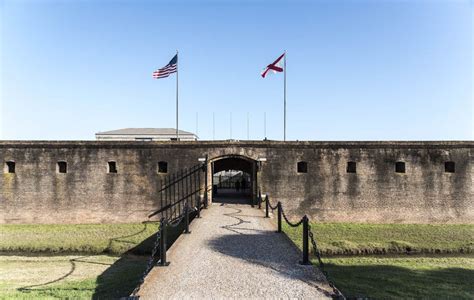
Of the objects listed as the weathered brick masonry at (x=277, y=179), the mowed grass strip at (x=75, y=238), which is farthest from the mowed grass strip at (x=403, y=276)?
the mowed grass strip at (x=75, y=238)

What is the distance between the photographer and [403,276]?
10.3 m

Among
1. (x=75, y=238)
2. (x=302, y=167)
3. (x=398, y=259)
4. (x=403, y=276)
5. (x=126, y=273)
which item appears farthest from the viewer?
(x=302, y=167)

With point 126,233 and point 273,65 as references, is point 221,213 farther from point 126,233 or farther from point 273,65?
→ point 273,65

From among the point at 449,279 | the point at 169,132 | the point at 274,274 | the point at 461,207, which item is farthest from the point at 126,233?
the point at 169,132

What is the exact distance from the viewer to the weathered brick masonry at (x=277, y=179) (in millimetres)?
16656

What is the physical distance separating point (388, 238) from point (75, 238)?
12143 mm

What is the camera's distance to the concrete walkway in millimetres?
5977

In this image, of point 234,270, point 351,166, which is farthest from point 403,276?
point 351,166

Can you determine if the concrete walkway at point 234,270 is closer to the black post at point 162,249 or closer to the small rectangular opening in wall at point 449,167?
the black post at point 162,249

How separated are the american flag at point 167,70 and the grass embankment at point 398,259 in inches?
371

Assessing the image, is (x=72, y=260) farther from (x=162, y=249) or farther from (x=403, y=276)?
(x=403, y=276)

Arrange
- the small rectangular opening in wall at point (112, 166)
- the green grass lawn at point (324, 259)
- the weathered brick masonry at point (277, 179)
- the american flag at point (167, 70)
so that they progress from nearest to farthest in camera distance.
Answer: the green grass lawn at point (324, 259) → the weathered brick masonry at point (277, 179) → the small rectangular opening in wall at point (112, 166) → the american flag at point (167, 70)

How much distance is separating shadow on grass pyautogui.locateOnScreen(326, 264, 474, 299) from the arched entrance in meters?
6.67

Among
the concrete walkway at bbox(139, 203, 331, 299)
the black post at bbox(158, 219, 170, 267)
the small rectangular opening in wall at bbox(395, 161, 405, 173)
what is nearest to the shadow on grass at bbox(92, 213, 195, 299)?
the black post at bbox(158, 219, 170, 267)
